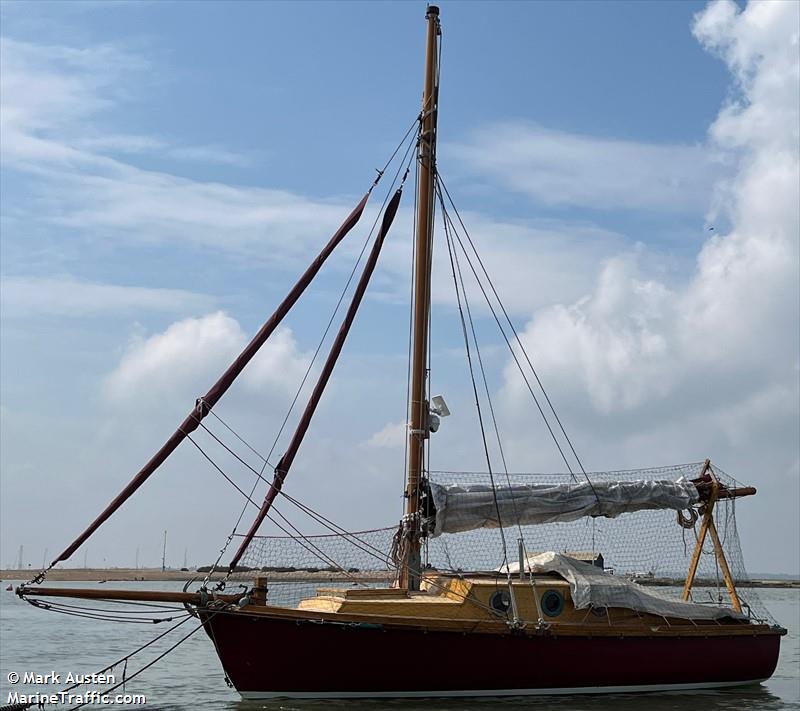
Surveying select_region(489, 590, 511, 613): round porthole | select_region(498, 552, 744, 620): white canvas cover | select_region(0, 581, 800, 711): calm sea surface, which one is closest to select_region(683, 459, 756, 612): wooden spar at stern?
select_region(498, 552, 744, 620): white canvas cover

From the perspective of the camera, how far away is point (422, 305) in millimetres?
24031

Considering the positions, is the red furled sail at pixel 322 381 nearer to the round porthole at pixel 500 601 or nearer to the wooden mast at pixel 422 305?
the wooden mast at pixel 422 305

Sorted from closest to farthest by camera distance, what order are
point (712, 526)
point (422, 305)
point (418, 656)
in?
1. point (418, 656)
2. point (422, 305)
3. point (712, 526)

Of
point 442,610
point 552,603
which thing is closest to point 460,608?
point 442,610

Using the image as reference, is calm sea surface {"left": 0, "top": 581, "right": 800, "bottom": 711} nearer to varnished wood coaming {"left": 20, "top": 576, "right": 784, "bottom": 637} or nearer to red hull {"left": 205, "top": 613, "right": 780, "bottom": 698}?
red hull {"left": 205, "top": 613, "right": 780, "bottom": 698}

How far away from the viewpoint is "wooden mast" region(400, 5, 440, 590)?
23.0 metres

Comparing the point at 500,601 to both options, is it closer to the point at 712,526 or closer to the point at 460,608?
the point at 460,608

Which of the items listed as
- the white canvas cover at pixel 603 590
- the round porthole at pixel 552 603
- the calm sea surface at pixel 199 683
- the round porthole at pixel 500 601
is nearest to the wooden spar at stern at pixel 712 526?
the white canvas cover at pixel 603 590

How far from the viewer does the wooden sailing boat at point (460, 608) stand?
64.0 feet

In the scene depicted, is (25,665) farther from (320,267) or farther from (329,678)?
(320,267)

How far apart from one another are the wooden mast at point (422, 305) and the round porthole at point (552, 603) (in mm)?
2962

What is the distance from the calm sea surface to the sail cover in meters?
4.20

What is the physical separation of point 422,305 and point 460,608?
7.47m

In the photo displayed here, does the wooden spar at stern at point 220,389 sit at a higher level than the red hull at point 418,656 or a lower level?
higher
